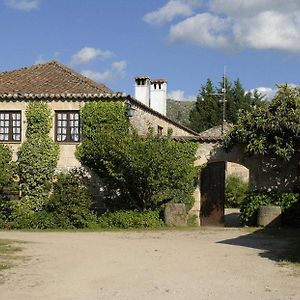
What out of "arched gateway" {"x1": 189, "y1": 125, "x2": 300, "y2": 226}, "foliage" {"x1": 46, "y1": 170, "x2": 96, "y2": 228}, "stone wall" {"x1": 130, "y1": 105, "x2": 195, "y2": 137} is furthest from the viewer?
"stone wall" {"x1": 130, "y1": 105, "x2": 195, "y2": 137}

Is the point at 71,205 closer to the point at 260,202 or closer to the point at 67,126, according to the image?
the point at 67,126

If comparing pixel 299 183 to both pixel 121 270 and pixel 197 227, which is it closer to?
pixel 197 227

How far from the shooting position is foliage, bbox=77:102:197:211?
1934 centimetres

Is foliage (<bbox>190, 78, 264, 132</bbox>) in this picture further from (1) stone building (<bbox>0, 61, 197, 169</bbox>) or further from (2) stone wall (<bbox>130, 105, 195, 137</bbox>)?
(1) stone building (<bbox>0, 61, 197, 169</bbox>)

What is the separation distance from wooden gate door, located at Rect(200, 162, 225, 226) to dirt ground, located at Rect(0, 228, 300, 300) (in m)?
4.19

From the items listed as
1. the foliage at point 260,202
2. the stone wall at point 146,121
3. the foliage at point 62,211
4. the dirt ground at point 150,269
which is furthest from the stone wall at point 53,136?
the foliage at point 260,202

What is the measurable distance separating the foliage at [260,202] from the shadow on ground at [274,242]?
98cm

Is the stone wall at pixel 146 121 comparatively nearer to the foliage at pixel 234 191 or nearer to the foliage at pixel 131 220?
the foliage at pixel 131 220

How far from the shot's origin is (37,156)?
21.7m

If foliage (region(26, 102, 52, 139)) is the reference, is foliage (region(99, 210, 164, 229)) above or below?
below

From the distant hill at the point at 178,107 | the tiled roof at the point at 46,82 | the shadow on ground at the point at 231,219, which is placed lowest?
the shadow on ground at the point at 231,219

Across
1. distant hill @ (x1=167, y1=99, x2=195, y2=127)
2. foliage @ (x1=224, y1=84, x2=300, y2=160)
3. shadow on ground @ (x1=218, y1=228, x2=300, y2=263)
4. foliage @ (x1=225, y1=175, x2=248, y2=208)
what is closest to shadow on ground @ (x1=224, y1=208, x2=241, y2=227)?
shadow on ground @ (x1=218, y1=228, x2=300, y2=263)

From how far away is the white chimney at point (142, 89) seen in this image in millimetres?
28953

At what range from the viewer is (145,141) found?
19.8 meters
